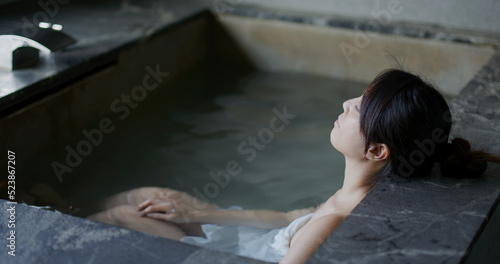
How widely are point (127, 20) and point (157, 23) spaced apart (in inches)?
7.5

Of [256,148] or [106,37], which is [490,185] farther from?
[106,37]

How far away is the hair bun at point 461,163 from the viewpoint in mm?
1858

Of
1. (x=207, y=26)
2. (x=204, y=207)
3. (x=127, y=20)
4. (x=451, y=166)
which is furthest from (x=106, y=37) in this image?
(x=451, y=166)

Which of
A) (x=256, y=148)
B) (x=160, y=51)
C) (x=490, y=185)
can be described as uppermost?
(x=490, y=185)

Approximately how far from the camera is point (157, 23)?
12.5 ft

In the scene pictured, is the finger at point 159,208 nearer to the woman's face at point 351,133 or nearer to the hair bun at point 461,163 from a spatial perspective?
the woman's face at point 351,133
